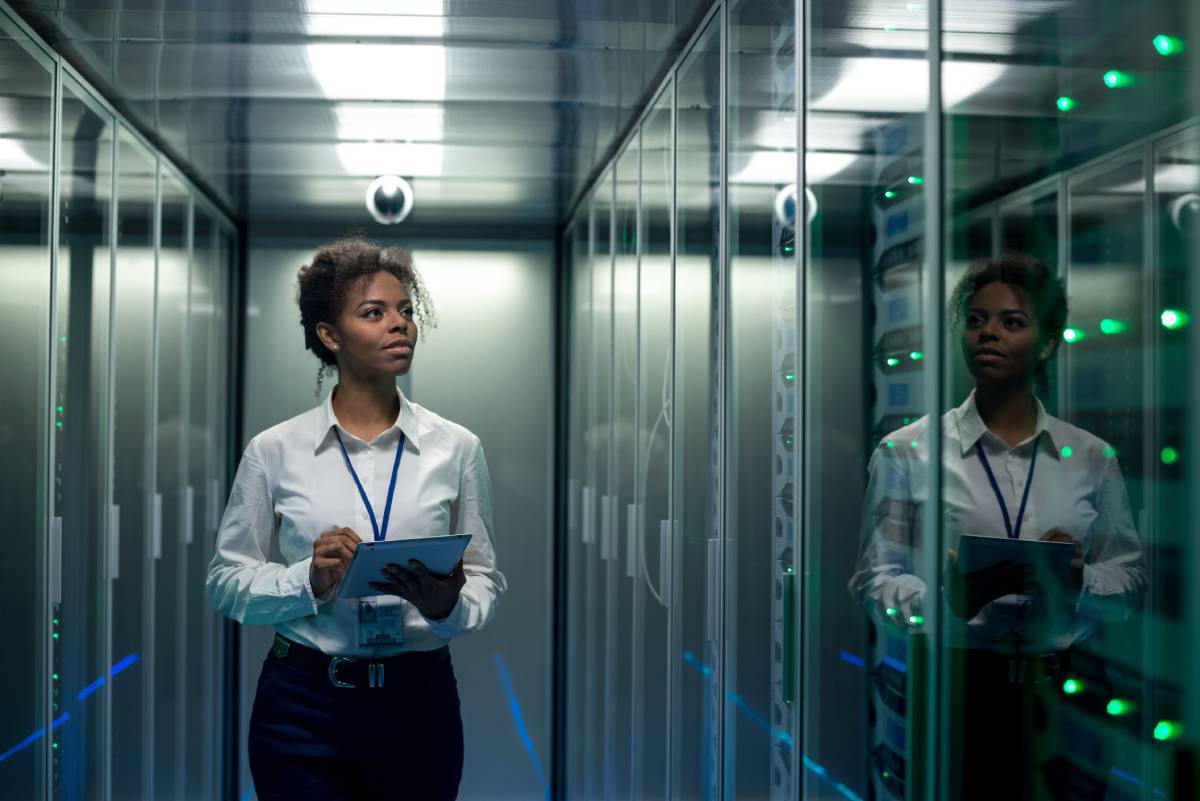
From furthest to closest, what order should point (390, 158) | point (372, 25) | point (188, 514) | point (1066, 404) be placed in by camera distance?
point (188, 514) < point (390, 158) < point (372, 25) < point (1066, 404)

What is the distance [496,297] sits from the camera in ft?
17.0

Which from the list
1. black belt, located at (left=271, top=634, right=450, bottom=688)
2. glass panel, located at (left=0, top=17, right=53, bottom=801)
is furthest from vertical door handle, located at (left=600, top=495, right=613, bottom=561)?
glass panel, located at (left=0, top=17, right=53, bottom=801)

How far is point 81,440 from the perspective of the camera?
301 centimetres

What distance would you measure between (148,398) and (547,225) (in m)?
2.09

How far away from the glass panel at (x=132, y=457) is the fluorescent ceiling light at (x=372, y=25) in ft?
3.56

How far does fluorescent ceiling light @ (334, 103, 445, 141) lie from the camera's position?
347 centimetres

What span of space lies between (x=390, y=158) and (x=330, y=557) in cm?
239

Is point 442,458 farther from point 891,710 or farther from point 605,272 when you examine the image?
point 605,272

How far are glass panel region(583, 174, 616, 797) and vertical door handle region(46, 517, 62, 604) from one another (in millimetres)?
1680

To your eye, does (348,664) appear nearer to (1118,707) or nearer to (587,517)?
(1118,707)

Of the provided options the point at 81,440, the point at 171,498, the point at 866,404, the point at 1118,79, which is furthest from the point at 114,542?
the point at 1118,79

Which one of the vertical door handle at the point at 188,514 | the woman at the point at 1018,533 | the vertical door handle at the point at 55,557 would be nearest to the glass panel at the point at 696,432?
the woman at the point at 1018,533

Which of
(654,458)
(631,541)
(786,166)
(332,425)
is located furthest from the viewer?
(631,541)

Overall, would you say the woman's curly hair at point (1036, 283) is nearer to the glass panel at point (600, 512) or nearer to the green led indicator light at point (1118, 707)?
the green led indicator light at point (1118, 707)
